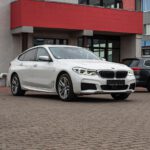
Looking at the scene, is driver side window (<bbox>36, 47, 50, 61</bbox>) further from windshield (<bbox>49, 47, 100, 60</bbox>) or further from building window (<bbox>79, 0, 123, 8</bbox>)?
building window (<bbox>79, 0, 123, 8</bbox>)

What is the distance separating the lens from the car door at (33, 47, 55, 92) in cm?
1426

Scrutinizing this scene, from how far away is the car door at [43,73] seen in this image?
1426 cm

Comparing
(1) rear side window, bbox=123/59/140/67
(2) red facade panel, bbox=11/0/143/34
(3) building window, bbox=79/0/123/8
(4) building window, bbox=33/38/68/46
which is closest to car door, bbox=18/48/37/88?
(1) rear side window, bbox=123/59/140/67

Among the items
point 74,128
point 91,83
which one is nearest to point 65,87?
point 91,83

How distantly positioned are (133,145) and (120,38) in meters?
25.6

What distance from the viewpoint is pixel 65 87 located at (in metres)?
13.6

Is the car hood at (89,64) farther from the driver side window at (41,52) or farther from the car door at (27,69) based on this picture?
the car door at (27,69)

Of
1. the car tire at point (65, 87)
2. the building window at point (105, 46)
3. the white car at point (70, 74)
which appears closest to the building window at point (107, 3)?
the building window at point (105, 46)

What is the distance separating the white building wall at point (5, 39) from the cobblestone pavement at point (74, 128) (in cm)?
1493

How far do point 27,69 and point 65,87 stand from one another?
229 centimetres

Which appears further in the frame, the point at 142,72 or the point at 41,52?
the point at 142,72

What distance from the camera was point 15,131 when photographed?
7867 millimetres

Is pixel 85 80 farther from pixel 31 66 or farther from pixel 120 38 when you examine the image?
pixel 120 38

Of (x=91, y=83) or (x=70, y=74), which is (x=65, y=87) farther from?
(x=91, y=83)
